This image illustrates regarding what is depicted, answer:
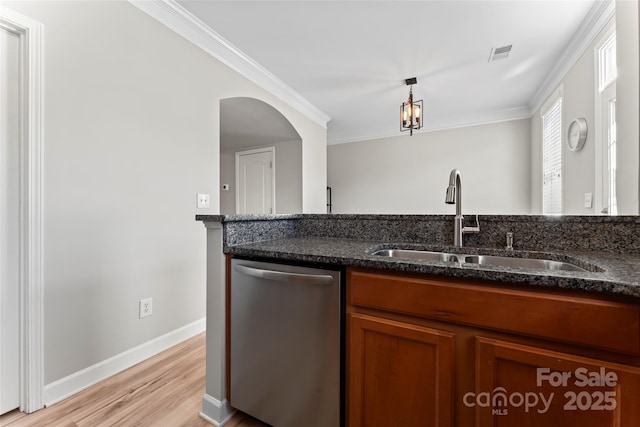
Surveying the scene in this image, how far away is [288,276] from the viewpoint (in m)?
1.07

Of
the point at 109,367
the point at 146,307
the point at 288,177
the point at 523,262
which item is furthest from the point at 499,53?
the point at 109,367

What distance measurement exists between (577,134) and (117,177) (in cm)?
373

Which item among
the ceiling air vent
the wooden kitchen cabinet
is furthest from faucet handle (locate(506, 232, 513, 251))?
the ceiling air vent

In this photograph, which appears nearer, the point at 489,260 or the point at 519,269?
the point at 519,269

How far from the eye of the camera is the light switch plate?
223 centimetres

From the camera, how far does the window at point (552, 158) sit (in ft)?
10.0

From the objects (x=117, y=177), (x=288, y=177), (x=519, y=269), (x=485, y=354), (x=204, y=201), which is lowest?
(x=485, y=354)

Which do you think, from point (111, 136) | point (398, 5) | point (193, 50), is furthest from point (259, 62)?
point (111, 136)

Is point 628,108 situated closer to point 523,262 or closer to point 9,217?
point 523,262

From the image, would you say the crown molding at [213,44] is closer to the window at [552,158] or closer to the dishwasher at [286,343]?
the dishwasher at [286,343]

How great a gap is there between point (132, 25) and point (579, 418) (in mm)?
2815

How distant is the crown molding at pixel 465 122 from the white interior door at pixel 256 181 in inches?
73.8

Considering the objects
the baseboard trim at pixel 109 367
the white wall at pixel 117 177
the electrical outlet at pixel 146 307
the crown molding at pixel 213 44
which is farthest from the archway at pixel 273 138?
the baseboard trim at pixel 109 367

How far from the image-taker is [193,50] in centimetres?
219
